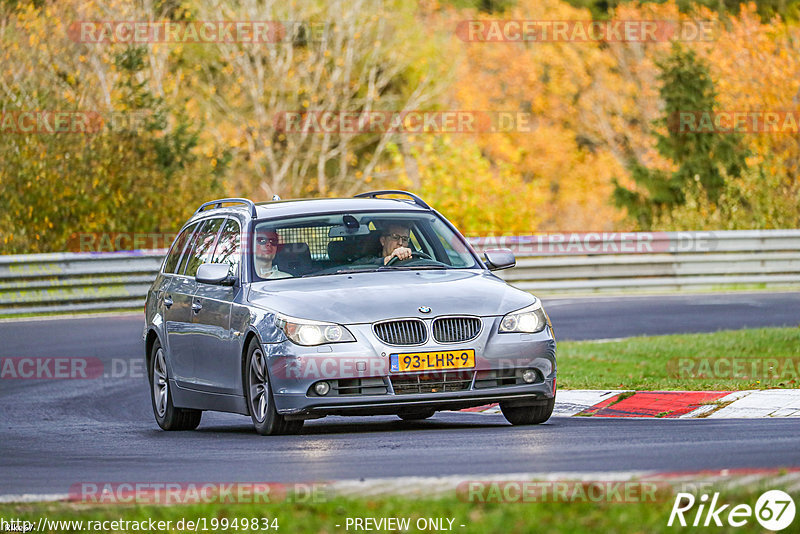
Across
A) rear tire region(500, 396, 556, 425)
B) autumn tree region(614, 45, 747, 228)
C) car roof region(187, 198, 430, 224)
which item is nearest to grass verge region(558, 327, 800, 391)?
rear tire region(500, 396, 556, 425)

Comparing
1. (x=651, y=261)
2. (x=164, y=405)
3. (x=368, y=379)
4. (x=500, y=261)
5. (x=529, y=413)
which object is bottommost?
(x=651, y=261)

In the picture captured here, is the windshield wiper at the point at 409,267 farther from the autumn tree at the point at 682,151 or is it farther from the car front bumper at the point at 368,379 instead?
the autumn tree at the point at 682,151

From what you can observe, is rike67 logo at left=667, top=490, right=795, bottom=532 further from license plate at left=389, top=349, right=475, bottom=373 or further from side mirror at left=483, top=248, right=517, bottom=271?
side mirror at left=483, top=248, right=517, bottom=271

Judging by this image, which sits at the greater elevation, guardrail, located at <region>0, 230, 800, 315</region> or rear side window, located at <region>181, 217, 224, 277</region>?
rear side window, located at <region>181, 217, 224, 277</region>

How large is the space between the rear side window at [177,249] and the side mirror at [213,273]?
188cm

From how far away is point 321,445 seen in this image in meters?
9.95

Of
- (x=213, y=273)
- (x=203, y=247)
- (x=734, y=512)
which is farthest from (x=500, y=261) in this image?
(x=734, y=512)

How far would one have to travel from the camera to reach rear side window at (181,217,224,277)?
12586 millimetres

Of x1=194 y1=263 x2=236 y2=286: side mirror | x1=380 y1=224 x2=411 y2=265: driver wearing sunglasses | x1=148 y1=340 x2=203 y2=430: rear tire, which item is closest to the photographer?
x1=194 y1=263 x2=236 y2=286: side mirror

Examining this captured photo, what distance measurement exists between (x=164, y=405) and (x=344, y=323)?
2.99 metres

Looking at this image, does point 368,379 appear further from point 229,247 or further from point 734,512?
point 734,512

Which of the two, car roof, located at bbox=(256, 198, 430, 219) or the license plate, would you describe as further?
car roof, located at bbox=(256, 198, 430, 219)

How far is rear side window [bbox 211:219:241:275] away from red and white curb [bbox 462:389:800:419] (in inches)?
108

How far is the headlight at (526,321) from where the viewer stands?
34.9ft
